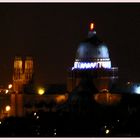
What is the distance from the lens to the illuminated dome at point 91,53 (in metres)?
66.2

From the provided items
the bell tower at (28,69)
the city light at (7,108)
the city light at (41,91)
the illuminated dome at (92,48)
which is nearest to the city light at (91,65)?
the illuminated dome at (92,48)

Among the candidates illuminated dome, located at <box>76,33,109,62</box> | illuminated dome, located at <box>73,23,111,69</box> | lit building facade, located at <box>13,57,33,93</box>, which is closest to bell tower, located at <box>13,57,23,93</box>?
lit building facade, located at <box>13,57,33,93</box>

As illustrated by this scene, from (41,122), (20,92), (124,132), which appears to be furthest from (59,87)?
(124,132)

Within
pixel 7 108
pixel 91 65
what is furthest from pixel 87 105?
pixel 91 65

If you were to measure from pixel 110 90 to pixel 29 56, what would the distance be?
5.05 m

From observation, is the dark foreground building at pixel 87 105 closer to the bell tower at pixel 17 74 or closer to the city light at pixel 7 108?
the bell tower at pixel 17 74

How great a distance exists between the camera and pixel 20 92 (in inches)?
2505

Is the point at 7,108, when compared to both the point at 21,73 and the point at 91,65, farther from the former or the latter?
the point at 91,65

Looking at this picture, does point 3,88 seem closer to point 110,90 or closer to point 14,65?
point 14,65

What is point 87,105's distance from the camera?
5719 cm

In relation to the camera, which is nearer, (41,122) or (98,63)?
(41,122)

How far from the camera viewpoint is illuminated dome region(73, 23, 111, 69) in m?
66.2

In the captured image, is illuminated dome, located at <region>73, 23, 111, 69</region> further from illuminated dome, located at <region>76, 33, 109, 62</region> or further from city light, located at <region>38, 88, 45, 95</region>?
city light, located at <region>38, 88, 45, 95</region>

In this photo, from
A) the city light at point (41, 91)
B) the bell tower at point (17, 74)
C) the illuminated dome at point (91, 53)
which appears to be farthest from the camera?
the illuminated dome at point (91, 53)
